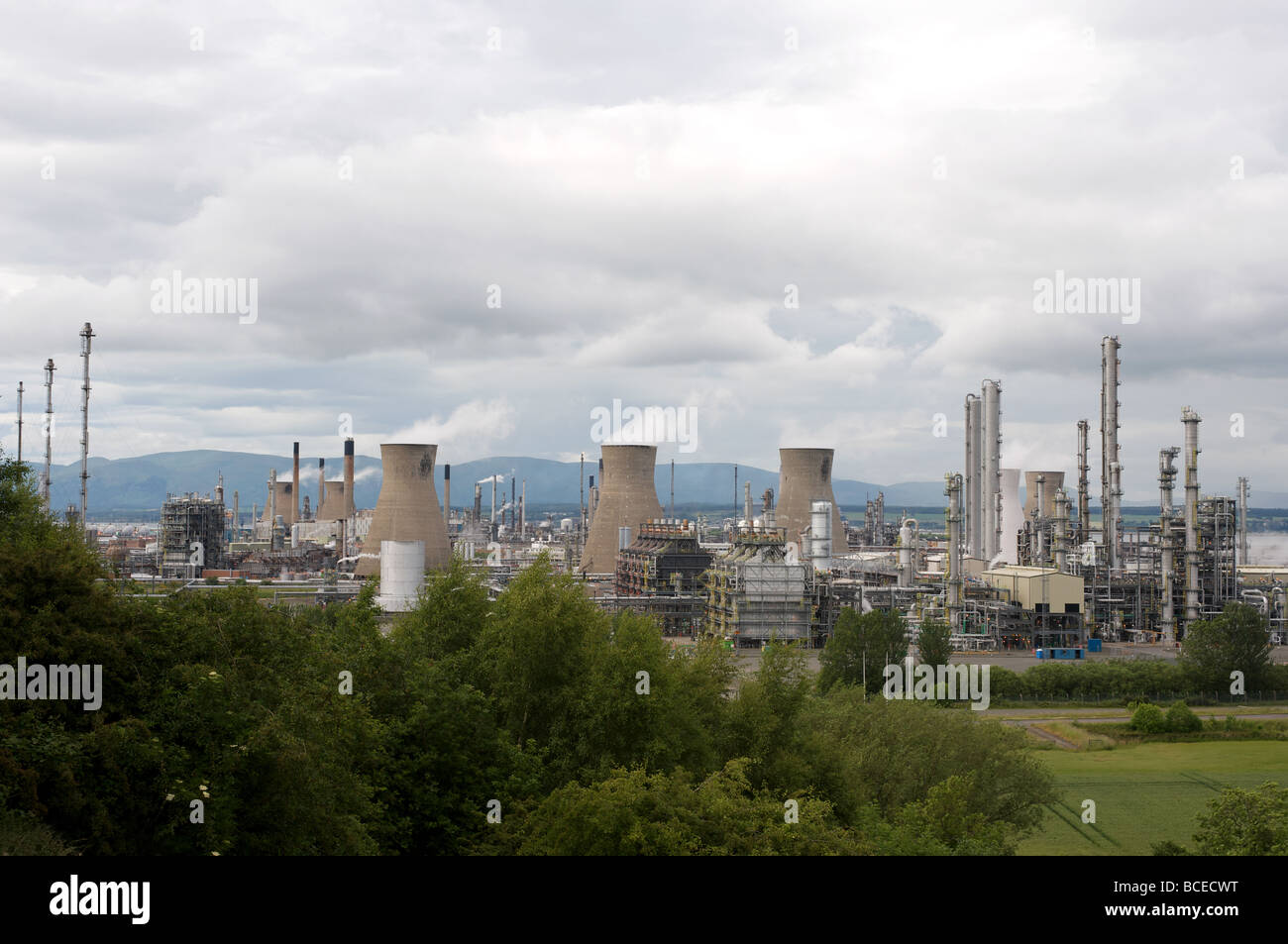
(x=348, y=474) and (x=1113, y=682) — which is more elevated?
(x=348, y=474)

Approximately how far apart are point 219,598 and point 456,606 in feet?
17.7

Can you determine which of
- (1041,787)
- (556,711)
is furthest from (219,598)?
(1041,787)

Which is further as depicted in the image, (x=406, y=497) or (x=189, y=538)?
(x=189, y=538)

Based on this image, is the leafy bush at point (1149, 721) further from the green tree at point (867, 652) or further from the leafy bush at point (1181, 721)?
the green tree at point (867, 652)

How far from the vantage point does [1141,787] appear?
24.7m

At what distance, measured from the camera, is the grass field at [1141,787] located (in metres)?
20.3

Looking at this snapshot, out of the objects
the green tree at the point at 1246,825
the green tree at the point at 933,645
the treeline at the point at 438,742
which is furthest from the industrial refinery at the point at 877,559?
the green tree at the point at 1246,825

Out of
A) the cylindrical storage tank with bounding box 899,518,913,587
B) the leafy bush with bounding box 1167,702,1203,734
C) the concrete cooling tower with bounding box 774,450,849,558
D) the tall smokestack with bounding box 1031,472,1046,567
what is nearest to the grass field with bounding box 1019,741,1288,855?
the leafy bush with bounding box 1167,702,1203,734

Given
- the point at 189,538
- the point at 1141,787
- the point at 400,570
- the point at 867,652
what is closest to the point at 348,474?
the point at 189,538

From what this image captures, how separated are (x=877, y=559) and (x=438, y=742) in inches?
1604

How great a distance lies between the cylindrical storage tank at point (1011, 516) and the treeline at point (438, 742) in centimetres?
3889

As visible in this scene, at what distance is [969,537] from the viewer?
183 feet

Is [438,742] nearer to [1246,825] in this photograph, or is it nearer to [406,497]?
[1246,825]
